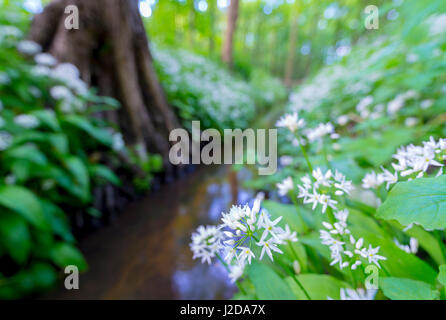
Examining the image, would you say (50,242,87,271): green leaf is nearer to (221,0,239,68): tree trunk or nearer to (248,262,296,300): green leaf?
(248,262,296,300): green leaf

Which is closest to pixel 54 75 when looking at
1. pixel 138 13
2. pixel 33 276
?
pixel 138 13

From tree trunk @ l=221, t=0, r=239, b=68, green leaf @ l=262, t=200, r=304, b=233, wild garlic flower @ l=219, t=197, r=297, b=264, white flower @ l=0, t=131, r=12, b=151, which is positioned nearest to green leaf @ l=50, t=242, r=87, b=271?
white flower @ l=0, t=131, r=12, b=151

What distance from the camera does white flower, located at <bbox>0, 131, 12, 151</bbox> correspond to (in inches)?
67.4

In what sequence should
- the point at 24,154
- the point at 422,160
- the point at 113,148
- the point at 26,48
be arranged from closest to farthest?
1. the point at 422,160
2. the point at 24,154
3. the point at 26,48
4. the point at 113,148

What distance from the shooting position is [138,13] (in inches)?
132

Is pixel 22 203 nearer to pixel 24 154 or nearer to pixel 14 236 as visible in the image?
pixel 14 236

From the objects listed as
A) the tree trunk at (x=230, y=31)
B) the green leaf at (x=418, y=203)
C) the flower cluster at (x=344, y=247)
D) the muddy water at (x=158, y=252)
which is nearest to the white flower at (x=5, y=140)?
the muddy water at (x=158, y=252)

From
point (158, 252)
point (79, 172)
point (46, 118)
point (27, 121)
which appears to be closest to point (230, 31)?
point (46, 118)

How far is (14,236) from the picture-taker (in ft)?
4.96

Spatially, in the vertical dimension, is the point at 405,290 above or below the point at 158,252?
above

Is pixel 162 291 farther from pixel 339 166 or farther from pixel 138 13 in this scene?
pixel 138 13

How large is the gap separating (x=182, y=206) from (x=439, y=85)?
10.6 ft

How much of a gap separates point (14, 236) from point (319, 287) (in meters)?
1.83

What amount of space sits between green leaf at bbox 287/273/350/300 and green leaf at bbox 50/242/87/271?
166 cm
